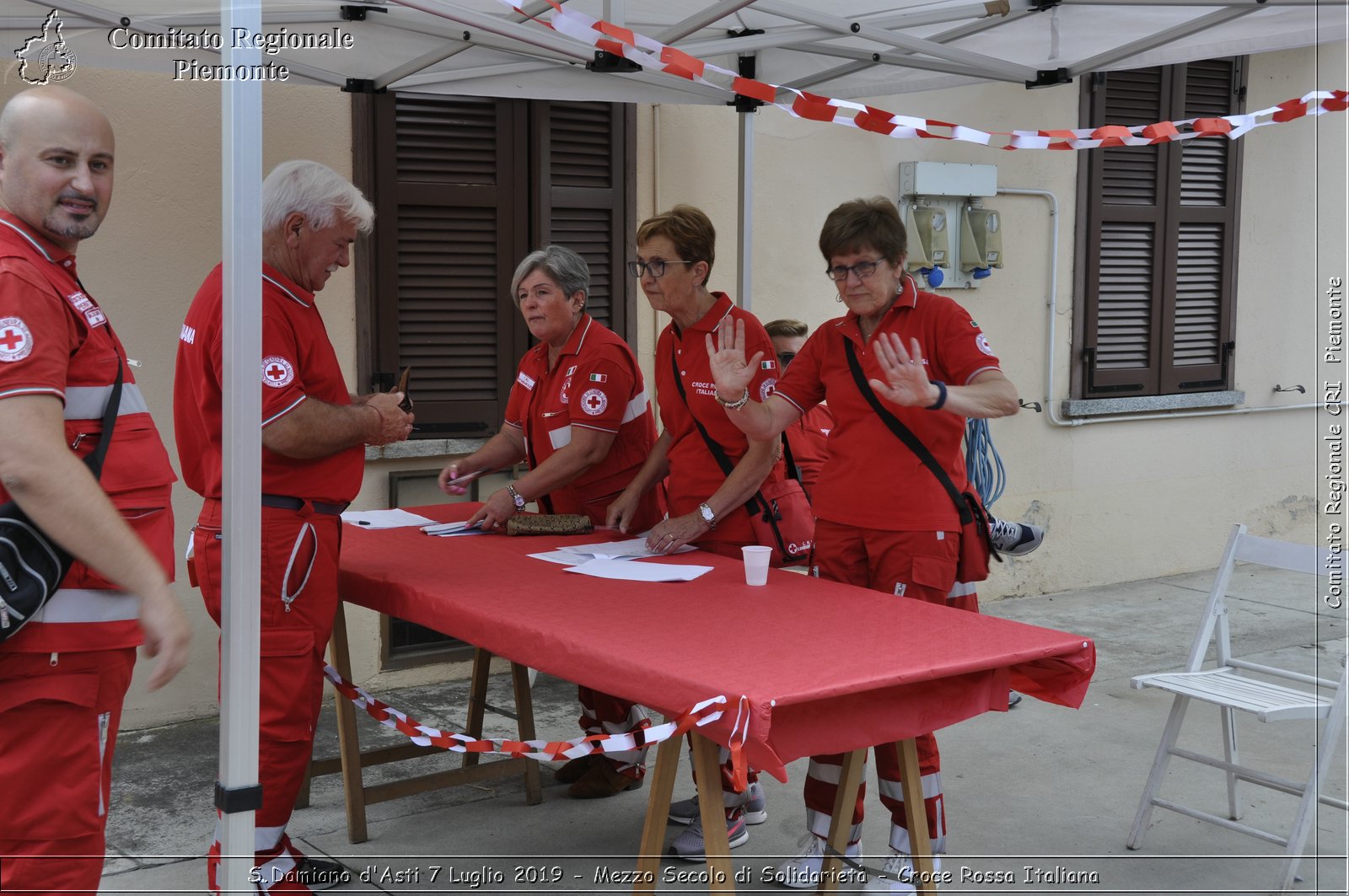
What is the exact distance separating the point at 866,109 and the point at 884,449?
3.29ft

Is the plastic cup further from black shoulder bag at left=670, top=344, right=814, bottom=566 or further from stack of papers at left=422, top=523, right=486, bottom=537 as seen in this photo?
stack of papers at left=422, top=523, right=486, bottom=537

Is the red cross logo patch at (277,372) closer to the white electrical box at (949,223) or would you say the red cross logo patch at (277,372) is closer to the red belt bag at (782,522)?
the red belt bag at (782,522)

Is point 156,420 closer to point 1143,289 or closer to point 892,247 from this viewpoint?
point 892,247

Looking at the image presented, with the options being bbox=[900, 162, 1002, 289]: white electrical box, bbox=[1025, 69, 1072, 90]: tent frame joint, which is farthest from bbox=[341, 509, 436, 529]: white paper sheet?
bbox=[900, 162, 1002, 289]: white electrical box

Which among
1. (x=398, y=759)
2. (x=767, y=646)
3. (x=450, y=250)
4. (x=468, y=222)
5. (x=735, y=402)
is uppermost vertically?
(x=468, y=222)

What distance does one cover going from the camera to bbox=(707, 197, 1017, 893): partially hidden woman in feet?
11.0

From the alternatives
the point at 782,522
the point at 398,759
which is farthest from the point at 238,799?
the point at 782,522

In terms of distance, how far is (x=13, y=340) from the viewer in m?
2.08

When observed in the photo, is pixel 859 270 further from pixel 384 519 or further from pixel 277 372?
pixel 384 519

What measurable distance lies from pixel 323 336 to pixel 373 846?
169 cm

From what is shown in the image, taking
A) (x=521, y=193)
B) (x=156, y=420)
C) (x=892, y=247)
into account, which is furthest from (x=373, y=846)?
(x=521, y=193)

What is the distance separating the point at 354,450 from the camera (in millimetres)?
3348

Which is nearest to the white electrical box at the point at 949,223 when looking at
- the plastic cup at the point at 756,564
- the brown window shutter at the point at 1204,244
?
the brown window shutter at the point at 1204,244

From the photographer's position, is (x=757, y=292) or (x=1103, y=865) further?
(x=757, y=292)
